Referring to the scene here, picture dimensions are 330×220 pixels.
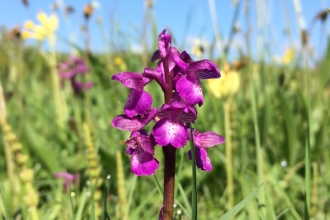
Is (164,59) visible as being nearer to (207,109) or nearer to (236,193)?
(236,193)

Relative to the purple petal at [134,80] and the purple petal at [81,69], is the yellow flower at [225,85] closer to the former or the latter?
the purple petal at [134,80]

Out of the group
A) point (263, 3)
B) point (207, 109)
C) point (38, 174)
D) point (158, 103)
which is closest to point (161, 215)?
point (38, 174)

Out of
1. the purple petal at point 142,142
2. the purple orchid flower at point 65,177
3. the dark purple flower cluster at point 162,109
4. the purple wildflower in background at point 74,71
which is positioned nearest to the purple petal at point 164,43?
the dark purple flower cluster at point 162,109

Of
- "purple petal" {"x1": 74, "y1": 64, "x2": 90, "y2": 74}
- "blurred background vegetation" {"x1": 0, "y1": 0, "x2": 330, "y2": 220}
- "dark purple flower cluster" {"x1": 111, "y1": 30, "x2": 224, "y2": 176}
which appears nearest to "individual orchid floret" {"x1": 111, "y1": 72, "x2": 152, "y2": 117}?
"dark purple flower cluster" {"x1": 111, "y1": 30, "x2": 224, "y2": 176}

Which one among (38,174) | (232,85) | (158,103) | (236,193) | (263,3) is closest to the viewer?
(232,85)

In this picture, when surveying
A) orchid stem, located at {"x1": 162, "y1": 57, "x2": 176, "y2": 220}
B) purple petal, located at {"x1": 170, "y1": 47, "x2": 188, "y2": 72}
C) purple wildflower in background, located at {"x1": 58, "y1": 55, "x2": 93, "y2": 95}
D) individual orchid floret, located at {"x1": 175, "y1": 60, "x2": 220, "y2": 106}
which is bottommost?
orchid stem, located at {"x1": 162, "y1": 57, "x2": 176, "y2": 220}

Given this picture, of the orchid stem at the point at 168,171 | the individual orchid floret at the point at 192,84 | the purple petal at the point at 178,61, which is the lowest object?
the orchid stem at the point at 168,171

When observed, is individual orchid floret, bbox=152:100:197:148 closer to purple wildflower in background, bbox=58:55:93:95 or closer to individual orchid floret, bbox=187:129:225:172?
individual orchid floret, bbox=187:129:225:172

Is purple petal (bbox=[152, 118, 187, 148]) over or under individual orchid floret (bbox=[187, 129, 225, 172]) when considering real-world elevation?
over

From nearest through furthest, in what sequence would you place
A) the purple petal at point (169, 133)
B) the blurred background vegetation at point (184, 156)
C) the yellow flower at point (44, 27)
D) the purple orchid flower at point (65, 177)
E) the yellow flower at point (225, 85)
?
the purple petal at point (169, 133) < the blurred background vegetation at point (184, 156) < the yellow flower at point (225, 85) < the purple orchid flower at point (65, 177) < the yellow flower at point (44, 27)
